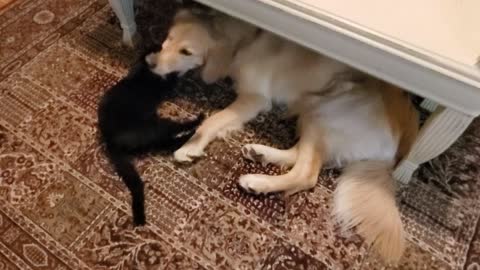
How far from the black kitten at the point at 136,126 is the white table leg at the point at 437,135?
0.64 meters

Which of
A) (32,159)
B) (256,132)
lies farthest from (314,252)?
(32,159)

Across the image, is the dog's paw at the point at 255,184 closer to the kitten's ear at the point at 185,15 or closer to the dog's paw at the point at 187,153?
the dog's paw at the point at 187,153

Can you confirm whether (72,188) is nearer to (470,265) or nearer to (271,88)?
(271,88)

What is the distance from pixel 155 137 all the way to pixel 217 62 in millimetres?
308

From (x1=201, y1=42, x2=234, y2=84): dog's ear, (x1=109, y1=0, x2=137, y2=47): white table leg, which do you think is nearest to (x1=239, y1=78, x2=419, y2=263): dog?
(x1=201, y1=42, x2=234, y2=84): dog's ear

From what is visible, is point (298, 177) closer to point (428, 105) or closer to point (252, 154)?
point (252, 154)

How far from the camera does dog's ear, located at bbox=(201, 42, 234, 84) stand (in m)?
1.36

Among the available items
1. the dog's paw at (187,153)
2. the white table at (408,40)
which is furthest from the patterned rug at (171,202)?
the white table at (408,40)

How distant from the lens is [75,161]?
50.9 inches

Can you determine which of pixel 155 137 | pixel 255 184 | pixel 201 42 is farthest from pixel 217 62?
pixel 255 184

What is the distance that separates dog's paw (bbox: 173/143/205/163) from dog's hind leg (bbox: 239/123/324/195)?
156 millimetres

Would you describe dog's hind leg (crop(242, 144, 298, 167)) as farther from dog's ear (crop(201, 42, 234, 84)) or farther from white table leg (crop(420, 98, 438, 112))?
white table leg (crop(420, 98, 438, 112))

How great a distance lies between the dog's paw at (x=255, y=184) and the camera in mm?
1231

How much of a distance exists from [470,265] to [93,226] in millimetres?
1013
